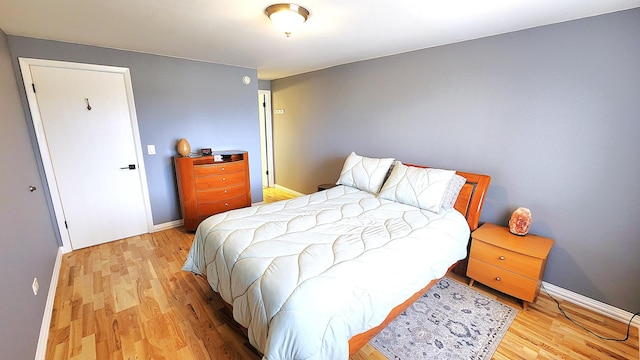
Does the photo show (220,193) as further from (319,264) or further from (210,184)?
(319,264)

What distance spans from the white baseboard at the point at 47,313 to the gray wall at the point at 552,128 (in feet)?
11.3

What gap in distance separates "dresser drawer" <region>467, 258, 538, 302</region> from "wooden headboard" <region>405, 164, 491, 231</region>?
0.36 m

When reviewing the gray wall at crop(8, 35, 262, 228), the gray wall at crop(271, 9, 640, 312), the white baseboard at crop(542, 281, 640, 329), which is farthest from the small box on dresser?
the white baseboard at crop(542, 281, 640, 329)

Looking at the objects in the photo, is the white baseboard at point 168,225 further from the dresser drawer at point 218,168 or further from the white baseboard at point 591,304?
the white baseboard at point 591,304

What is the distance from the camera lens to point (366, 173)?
116 inches

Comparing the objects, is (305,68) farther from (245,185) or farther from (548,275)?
(548,275)

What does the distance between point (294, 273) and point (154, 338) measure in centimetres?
120

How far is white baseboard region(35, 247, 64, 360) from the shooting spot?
1.59 m

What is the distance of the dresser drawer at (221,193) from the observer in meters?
3.35

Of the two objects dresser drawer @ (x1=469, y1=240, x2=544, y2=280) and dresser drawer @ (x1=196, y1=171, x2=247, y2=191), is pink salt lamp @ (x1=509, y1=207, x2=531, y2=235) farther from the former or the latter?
dresser drawer @ (x1=196, y1=171, x2=247, y2=191)

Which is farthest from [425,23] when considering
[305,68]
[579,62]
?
[305,68]

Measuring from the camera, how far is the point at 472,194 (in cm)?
243

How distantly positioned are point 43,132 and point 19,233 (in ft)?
4.72

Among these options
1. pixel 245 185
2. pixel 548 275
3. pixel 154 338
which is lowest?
pixel 154 338
